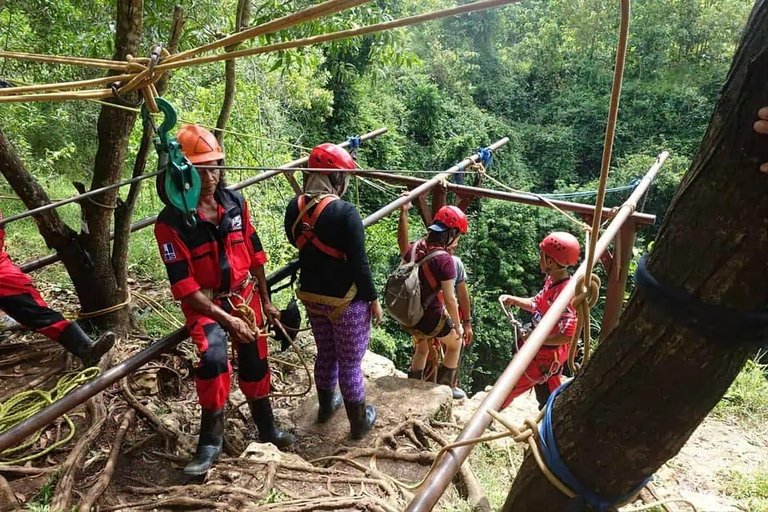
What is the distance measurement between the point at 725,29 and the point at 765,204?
2371 cm

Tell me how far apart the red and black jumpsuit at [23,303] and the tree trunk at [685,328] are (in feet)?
10.6

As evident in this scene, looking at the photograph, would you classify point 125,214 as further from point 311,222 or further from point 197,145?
point 311,222

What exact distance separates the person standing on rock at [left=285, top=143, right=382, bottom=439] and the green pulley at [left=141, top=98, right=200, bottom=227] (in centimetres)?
66

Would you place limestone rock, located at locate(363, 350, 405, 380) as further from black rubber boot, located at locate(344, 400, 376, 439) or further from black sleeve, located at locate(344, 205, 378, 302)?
black sleeve, located at locate(344, 205, 378, 302)

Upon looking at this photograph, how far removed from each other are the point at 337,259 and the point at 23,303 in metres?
2.04

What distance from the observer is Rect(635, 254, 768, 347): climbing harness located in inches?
35.7

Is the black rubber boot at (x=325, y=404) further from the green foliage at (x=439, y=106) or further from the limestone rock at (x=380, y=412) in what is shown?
the green foliage at (x=439, y=106)

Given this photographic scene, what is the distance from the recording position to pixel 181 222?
252 cm

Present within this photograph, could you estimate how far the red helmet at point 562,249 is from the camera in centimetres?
350

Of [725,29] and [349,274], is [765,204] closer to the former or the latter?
[349,274]

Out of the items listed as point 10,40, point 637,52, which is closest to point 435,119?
point 637,52

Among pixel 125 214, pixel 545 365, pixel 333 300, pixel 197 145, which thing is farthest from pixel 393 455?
pixel 125 214

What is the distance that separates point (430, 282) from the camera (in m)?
3.73

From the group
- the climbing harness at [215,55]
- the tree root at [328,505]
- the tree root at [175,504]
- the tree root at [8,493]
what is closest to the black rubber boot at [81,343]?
the tree root at [8,493]
